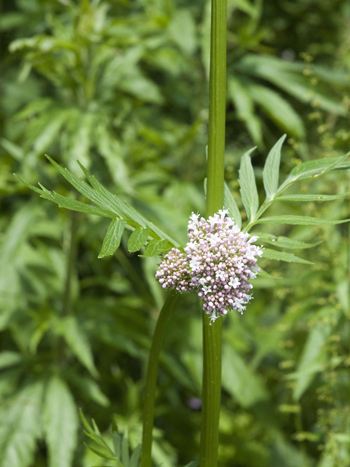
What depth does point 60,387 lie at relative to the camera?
257cm

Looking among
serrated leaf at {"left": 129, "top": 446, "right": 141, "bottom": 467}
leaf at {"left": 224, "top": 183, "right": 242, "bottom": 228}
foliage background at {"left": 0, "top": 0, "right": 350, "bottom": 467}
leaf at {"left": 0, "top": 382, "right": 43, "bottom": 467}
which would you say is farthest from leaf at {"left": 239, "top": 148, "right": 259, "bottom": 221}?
leaf at {"left": 0, "top": 382, "right": 43, "bottom": 467}

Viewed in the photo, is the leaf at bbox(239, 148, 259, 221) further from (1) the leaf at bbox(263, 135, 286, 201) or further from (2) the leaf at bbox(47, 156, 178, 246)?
(2) the leaf at bbox(47, 156, 178, 246)

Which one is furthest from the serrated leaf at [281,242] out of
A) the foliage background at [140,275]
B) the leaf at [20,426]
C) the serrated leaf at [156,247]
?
the leaf at [20,426]

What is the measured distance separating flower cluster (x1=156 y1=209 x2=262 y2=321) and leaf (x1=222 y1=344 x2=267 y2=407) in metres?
1.77

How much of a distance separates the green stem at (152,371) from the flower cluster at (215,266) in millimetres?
79

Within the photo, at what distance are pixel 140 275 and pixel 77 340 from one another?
78cm

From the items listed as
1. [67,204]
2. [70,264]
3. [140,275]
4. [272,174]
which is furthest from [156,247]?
[140,275]

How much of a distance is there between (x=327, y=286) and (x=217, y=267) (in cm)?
146

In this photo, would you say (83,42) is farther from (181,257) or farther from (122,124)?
(181,257)

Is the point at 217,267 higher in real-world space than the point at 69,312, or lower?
lower

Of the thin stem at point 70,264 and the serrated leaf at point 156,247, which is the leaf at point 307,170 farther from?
the thin stem at point 70,264

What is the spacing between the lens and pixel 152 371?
1277 mm

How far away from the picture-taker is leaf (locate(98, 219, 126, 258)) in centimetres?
111

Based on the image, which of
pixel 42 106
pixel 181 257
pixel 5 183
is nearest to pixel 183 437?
pixel 5 183
